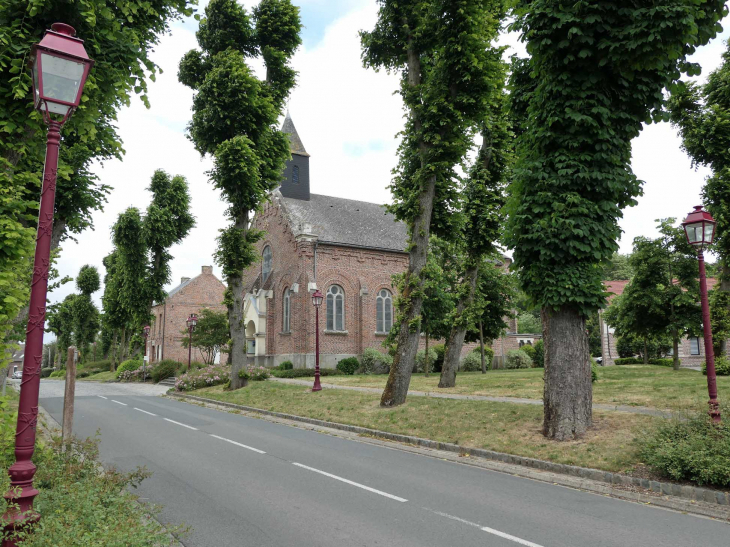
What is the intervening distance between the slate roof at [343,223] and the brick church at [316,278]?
0.28ft

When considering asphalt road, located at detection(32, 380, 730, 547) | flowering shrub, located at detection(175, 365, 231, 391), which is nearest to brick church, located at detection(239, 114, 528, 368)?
flowering shrub, located at detection(175, 365, 231, 391)

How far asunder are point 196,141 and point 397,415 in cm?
1562

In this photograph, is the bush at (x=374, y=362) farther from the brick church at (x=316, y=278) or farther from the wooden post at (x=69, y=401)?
the wooden post at (x=69, y=401)

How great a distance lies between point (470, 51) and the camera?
13.7 meters

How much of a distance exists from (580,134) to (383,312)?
90.7 ft

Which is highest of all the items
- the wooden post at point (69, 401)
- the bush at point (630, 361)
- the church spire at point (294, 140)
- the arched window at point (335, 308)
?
the church spire at point (294, 140)

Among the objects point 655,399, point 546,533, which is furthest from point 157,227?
point 546,533

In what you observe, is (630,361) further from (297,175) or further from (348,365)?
(297,175)

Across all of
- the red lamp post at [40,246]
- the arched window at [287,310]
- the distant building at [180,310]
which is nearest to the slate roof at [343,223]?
the arched window at [287,310]

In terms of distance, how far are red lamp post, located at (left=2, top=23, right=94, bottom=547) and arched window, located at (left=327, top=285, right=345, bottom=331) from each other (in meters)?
29.6

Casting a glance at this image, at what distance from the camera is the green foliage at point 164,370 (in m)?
34.4

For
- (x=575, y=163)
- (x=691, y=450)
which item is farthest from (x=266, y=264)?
(x=691, y=450)

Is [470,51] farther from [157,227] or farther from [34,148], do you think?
[157,227]

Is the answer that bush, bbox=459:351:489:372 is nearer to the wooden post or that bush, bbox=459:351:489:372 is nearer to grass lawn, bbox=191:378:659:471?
grass lawn, bbox=191:378:659:471
